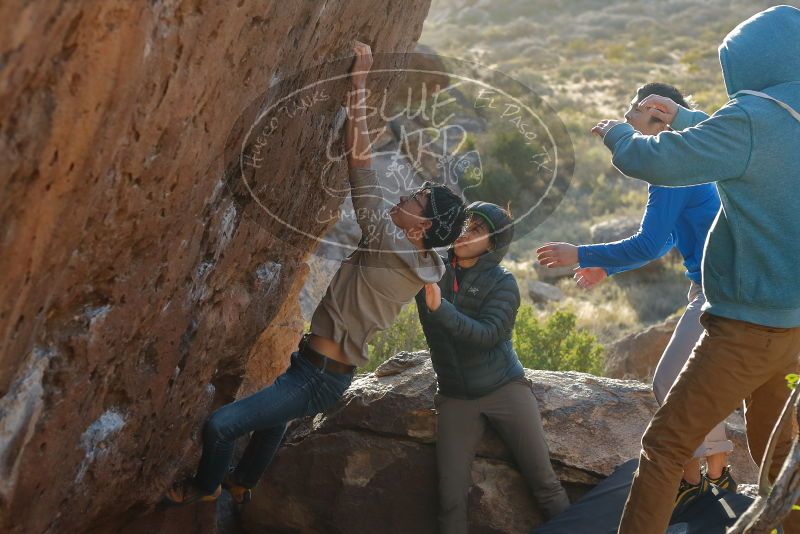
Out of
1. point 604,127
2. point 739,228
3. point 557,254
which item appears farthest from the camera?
point 557,254

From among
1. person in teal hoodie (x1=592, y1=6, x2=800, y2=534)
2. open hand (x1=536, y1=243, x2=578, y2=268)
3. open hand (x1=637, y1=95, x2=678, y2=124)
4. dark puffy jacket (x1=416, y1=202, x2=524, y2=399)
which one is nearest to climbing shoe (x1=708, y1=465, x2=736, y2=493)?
dark puffy jacket (x1=416, y1=202, x2=524, y2=399)

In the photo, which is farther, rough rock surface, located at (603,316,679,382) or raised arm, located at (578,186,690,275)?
rough rock surface, located at (603,316,679,382)

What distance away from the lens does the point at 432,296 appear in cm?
430

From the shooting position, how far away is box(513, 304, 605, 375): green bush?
9227 mm

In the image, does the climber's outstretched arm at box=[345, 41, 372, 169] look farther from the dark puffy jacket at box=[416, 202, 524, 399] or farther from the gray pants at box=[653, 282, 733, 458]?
the gray pants at box=[653, 282, 733, 458]

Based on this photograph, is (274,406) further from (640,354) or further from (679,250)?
(640,354)

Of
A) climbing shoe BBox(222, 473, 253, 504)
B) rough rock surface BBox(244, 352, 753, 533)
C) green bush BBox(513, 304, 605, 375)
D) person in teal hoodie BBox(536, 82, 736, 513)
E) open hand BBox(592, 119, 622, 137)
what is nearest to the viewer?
open hand BBox(592, 119, 622, 137)

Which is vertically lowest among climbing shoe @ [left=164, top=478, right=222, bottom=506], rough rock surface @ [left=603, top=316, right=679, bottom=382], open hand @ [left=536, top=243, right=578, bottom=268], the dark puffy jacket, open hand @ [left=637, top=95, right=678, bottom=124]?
rough rock surface @ [left=603, top=316, right=679, bottom=382]

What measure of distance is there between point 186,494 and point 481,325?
5.27 feet

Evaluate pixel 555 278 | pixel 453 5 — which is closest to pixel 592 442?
pixel 555 278

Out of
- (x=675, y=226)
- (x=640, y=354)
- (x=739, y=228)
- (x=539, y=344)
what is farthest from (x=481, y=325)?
(x=640, y=354)

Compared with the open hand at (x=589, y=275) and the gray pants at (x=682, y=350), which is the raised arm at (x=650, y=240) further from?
the gray pants at (x=682, y=350)

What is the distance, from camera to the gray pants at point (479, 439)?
4.94m

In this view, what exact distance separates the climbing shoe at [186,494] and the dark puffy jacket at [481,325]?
1.27 meters
